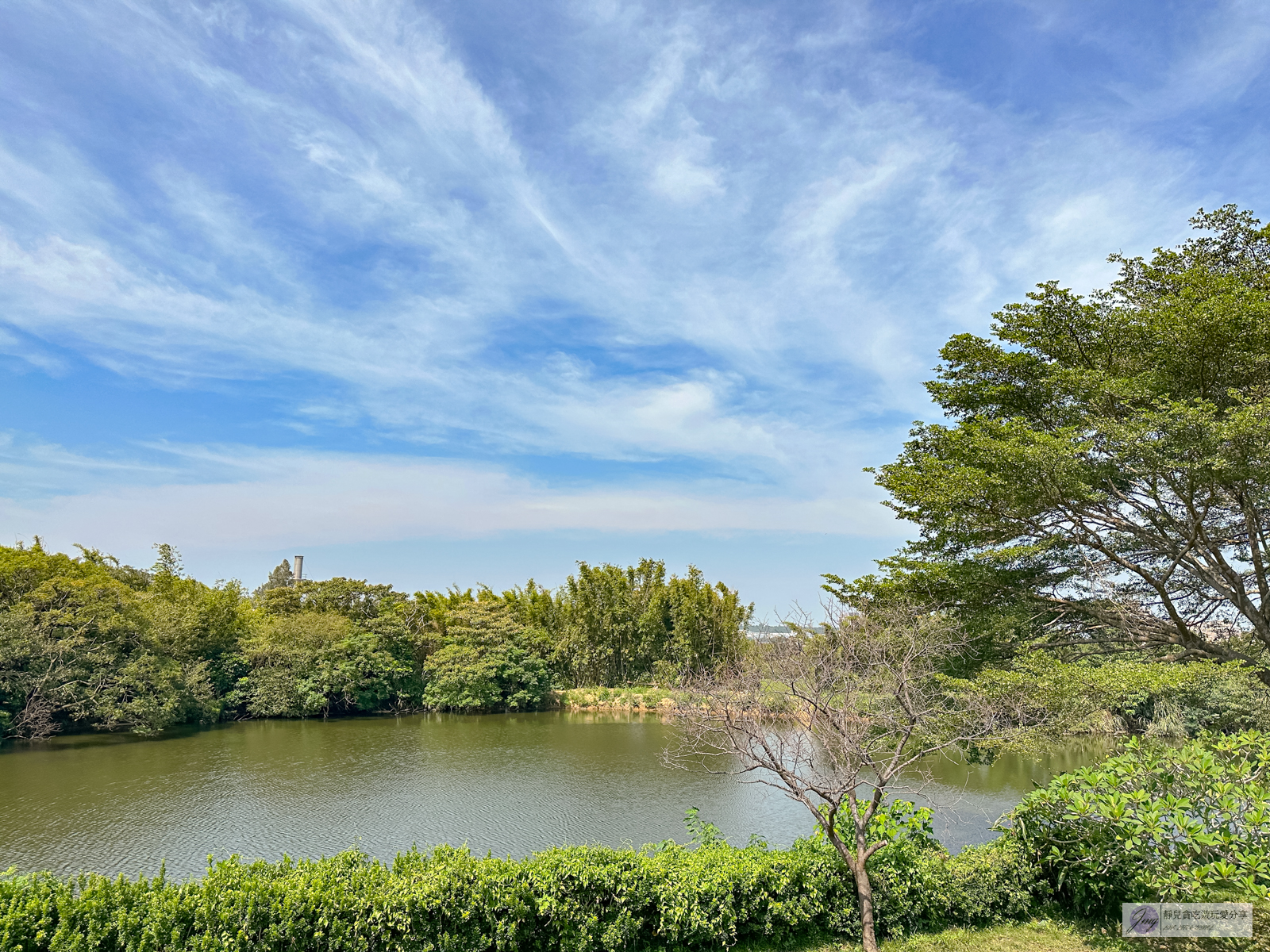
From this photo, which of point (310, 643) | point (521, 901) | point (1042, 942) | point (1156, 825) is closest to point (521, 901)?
point (521, 901)

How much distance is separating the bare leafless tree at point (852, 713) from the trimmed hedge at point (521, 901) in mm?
526

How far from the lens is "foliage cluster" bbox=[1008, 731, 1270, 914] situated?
4.53 m

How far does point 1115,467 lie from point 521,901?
769 cm

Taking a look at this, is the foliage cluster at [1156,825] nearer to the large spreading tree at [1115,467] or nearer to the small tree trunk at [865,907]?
the small tree trunk at [865,907]

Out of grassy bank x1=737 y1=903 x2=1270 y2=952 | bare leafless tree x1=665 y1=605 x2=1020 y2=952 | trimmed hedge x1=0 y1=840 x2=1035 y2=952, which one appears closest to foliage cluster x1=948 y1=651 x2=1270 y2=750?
bare leafless tree x1=665 y1=605 x2=1020 y2=952

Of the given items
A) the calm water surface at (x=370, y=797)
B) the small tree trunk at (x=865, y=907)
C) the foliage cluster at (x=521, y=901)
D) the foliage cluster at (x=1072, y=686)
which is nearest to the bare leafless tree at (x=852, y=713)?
the small tree trunk at (x=865, y=907)

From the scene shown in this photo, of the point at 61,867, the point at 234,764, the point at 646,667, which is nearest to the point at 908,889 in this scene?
the point at 61,867

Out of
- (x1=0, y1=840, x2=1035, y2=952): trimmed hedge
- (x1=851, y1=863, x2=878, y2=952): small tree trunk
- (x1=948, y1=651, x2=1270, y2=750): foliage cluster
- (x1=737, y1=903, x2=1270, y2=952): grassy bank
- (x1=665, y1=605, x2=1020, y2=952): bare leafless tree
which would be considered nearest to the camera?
(x1=0, y1=840, x2=1035, y2=952): trimmed hedge

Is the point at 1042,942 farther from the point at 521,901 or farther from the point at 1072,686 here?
the point at 521,901

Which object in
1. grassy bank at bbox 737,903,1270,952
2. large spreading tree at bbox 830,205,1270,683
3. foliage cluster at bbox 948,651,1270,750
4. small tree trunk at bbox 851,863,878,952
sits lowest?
grassy bank at bbox 737,903,1270,952

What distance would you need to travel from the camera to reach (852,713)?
624cm

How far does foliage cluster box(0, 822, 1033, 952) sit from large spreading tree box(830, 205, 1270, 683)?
394 cm

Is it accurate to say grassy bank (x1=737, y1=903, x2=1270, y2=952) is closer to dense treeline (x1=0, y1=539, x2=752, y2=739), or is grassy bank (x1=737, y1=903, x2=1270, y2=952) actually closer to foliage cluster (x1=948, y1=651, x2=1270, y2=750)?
foliage cluster (x1=948, y1=651, x2=1270, y2=750)

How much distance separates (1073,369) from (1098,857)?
513cm
